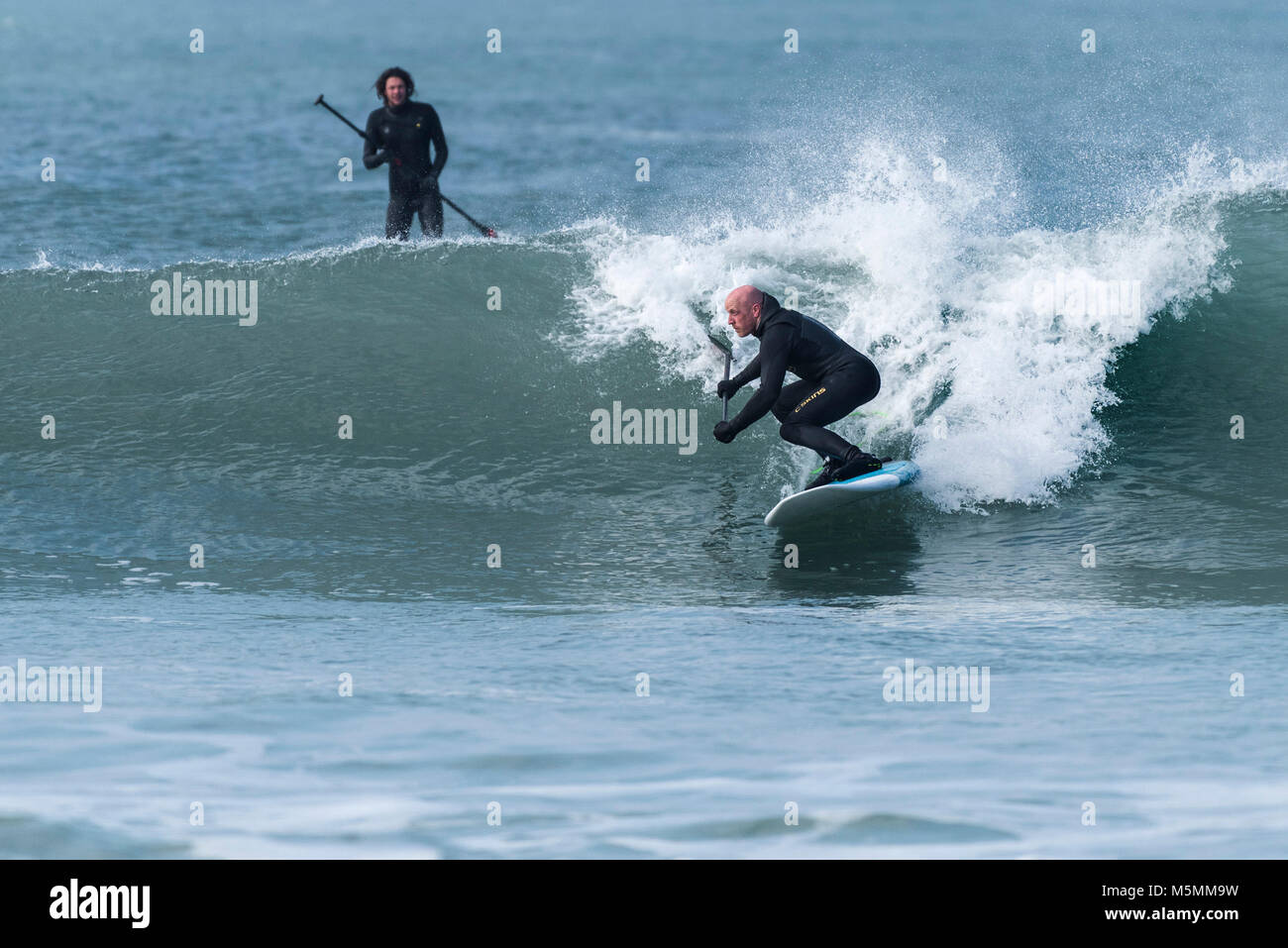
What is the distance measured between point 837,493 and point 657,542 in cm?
104

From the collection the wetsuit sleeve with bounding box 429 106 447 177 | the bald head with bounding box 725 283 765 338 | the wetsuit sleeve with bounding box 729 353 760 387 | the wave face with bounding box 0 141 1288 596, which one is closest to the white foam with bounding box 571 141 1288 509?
the wave face with bounding box 0 141 1288 596

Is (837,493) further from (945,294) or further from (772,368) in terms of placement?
(945,294)

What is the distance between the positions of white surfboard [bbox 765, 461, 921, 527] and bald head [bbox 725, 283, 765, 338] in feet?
3.16

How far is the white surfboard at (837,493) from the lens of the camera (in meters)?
8.22

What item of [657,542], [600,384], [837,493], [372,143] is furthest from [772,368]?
[372,143]

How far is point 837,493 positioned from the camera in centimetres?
824

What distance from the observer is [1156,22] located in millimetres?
67938

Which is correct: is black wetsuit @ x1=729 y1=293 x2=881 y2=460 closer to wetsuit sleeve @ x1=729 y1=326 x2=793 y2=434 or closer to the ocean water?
wetsuit sleeve @ x1=729 y1=326 x2=793 y2=434

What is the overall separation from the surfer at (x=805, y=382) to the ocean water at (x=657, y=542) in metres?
0.48

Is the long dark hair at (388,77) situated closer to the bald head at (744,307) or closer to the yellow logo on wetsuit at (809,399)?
the bald head at (744,307)

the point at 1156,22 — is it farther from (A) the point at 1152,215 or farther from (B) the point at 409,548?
(B) the point at 409,548

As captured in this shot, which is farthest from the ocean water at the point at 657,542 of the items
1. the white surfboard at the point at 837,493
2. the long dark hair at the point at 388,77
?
the long dark hair at the point at 388,77

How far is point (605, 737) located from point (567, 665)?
985 mm

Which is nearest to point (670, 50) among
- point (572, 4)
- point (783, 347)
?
point (572, 4)
